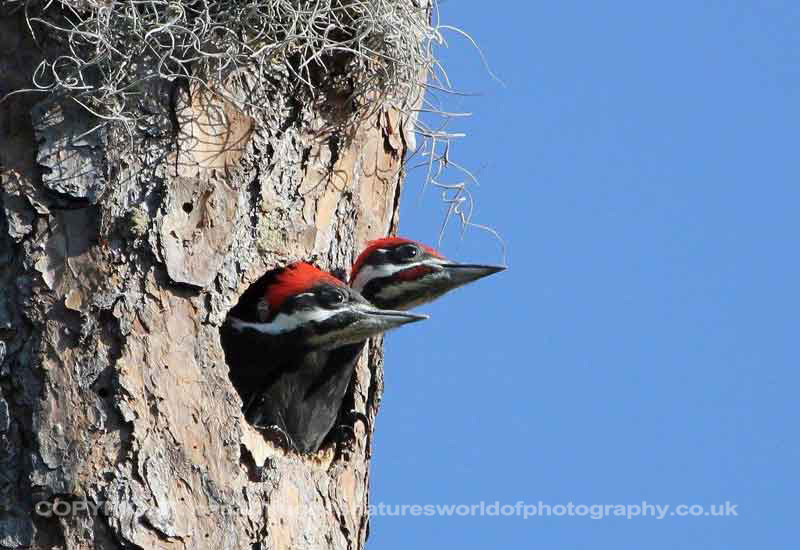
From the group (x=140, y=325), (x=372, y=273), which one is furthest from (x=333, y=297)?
(x=140, y=325)

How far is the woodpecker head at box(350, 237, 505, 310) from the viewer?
4730mm

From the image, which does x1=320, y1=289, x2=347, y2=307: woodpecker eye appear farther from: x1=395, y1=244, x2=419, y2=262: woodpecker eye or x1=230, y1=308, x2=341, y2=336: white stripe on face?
x1=395, y1=244, x2=419, y2=262: woodpecker eye

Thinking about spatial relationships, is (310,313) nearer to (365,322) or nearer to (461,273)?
(365,322)

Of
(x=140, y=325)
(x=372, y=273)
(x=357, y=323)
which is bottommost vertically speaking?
(x=140, y=325)

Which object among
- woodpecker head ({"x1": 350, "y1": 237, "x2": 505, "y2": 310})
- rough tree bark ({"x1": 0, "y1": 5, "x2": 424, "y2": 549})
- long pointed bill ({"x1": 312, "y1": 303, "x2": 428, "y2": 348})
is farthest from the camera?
woodpecker head ({"x1": 350, "y1": 237, "x2": 505, "y2": 310})

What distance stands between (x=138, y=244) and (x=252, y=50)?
0.71 m

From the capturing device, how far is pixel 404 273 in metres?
4.78

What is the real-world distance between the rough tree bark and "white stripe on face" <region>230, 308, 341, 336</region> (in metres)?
0.20

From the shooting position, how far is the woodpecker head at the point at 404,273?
15.5 feet

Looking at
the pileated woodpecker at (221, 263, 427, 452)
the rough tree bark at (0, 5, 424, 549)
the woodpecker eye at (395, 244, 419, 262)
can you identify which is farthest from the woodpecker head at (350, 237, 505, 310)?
the rough tree bark at (0, 5, 424, 549)

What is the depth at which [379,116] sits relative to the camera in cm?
469

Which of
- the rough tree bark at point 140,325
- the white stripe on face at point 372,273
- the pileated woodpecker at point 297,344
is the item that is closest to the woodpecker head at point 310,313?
the pileated woodpecker at point 297,344

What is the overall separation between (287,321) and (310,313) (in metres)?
0.10

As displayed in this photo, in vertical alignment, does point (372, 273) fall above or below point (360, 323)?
above
